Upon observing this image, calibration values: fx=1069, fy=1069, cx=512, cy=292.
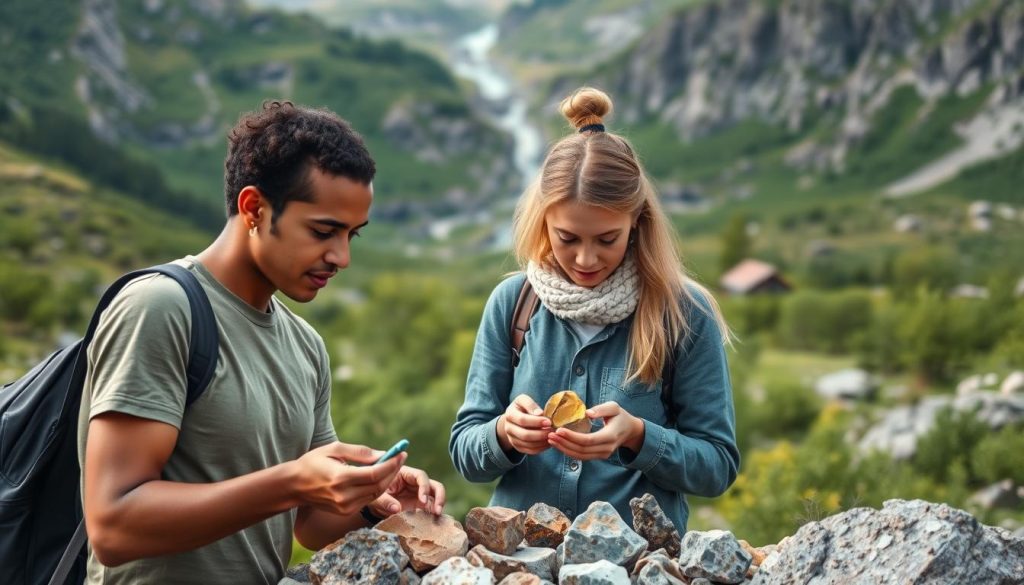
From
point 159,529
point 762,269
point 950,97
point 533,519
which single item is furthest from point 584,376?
point 950,97

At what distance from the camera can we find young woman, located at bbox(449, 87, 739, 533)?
16.8ft

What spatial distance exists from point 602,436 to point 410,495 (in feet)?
3.18

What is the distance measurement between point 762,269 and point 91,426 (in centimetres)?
10407

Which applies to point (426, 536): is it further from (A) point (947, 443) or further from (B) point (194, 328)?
(A) point (947, 443)

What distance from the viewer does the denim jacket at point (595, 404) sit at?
513 centimetres

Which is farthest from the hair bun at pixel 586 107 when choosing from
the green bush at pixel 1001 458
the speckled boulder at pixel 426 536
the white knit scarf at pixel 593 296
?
the green bush at pixel 1001 458

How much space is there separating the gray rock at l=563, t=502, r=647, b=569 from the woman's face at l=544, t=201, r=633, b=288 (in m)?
1.15

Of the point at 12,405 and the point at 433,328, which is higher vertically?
the point at 12,405

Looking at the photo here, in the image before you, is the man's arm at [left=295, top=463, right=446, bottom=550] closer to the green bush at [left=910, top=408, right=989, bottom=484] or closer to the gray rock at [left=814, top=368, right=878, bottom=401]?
the green bush at [left=910, top=408, right=989, bottom=484]

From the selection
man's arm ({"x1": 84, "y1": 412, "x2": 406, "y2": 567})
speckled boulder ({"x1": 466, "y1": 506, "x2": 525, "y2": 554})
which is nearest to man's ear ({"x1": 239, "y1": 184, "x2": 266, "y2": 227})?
man's arm ({"x1": 84, "y1": 412, "x2": 406, "y2": 567})

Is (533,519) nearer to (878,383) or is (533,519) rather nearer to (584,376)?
(584,376)

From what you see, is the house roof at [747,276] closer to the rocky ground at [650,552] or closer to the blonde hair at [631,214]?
the blonde hair at [631,214]

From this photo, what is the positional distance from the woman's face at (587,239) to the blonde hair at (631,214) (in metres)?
0.05

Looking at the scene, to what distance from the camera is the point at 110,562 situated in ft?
12.6
